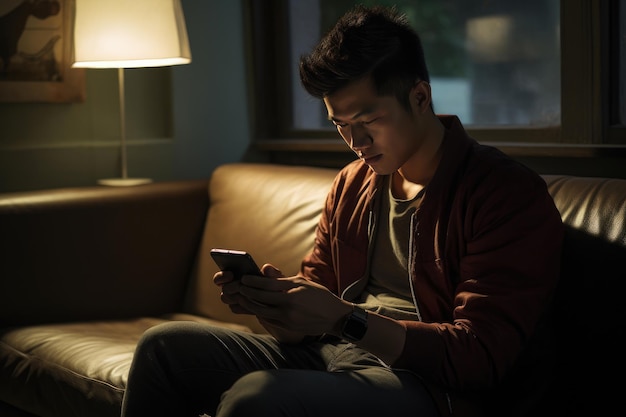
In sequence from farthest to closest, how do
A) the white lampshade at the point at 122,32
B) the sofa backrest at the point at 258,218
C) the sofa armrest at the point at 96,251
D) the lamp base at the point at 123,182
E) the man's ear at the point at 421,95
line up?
the lamp base at the point at 123,182, the white lampshade at the point at 122,32, the sofa armrest at the point at 96,251, the sofa backrest at the point at 258,218, the man's ear at the point at 421,95

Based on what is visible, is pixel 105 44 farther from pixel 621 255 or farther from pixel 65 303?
pixel 621 255

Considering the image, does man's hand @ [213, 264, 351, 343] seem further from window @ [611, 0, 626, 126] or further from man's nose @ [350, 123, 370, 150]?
window @ [611, 0, 626, 126]

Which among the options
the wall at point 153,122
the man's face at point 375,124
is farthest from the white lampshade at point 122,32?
the man's face at point 375,124

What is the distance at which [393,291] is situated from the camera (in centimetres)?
191

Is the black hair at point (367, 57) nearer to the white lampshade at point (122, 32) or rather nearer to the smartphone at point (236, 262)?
the smartphone at point (236, 262)

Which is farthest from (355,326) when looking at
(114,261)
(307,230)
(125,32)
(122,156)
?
(122,156)

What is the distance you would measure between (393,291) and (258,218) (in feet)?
2.96

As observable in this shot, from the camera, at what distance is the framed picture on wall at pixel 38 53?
3.08 m

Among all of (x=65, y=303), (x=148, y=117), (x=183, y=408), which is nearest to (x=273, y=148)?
(x=148, y=117)

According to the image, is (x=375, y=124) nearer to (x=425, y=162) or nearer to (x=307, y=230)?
(x=425, y=162)

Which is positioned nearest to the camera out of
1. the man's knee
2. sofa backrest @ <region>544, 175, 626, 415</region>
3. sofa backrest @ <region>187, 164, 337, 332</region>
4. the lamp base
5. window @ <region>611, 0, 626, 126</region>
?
the man's knee

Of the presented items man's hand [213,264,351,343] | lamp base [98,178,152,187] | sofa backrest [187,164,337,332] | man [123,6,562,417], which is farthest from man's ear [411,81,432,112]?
lamp base [98,178,152,187]

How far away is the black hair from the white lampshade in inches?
44.1

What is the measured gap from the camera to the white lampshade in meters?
2.87
